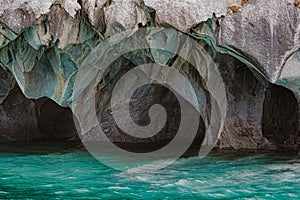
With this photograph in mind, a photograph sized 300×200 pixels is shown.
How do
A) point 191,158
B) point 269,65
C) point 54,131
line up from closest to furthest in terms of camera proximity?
1. point 269,65
2. point 191,158
3. point 54,131

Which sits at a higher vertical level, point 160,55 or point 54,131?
point 160,55

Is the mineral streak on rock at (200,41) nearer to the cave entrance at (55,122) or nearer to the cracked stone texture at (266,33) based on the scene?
the cracked stone texture at (266,33)

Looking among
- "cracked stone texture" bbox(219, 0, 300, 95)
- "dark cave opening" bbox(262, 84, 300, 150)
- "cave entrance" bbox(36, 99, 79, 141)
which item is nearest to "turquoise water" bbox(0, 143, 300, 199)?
"dark cave opening" bbox(262, 84, 300, 150)

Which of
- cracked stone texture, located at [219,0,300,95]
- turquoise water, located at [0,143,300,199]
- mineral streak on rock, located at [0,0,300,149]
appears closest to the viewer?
turquoise water, located at [0,143,300,199]

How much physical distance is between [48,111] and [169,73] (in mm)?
6215

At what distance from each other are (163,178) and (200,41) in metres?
3.33

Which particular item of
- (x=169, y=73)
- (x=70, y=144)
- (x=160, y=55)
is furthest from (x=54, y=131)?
(x=160, y=55)

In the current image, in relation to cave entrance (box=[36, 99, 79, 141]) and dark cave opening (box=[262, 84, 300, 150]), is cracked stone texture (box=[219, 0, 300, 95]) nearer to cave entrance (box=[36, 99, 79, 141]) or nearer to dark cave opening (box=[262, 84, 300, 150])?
dark cave opening (box=[262, 84, 300, 150])

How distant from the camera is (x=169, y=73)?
1198 centimetres

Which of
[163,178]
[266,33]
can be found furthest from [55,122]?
[266,33]

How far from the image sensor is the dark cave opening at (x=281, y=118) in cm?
1234

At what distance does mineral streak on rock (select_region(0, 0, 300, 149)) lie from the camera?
841cm

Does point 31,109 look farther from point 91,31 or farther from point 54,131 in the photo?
point 91,31

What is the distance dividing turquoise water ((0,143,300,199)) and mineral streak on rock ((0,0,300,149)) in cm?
143
